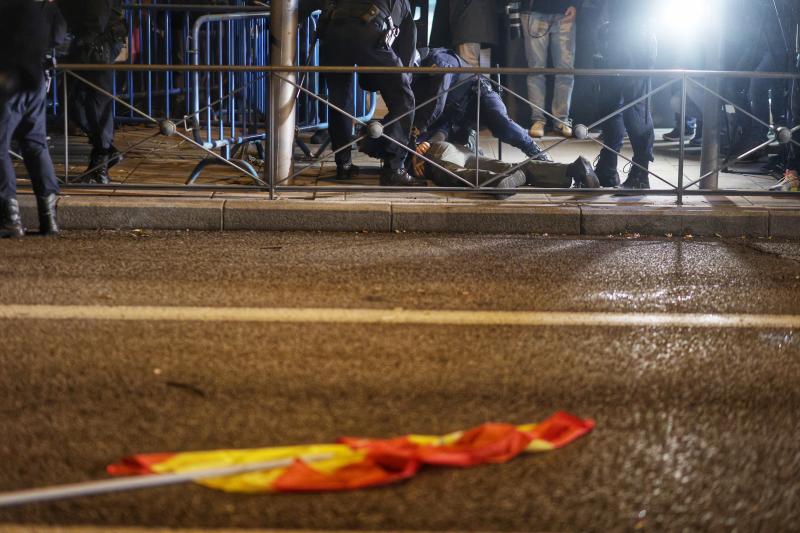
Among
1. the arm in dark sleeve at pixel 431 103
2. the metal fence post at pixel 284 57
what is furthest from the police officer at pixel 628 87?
the metal fence post at pixel 284 57

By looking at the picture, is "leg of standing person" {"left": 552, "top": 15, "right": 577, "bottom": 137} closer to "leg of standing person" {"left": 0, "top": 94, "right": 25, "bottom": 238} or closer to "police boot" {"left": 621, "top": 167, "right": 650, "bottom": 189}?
"police boot" {"left": 621, "top": 167, "right": 650, "bottom": 189}

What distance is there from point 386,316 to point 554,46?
7383 millimetres

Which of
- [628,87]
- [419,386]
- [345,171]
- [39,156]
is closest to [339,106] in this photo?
[345,171]

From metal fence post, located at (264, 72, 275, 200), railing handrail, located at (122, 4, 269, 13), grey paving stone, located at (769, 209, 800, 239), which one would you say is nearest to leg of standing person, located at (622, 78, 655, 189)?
grey paving stone, located at (769, 209, 800, 239)

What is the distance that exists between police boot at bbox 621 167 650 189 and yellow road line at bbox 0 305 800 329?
3898mm

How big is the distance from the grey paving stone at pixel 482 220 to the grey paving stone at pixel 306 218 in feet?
0.45

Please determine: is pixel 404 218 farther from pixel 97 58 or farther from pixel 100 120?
pixel 97 58

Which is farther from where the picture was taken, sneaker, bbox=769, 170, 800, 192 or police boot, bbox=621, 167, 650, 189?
sneaker, bbox=769, 170, 800, 192

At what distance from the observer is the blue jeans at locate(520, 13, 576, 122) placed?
12.5m

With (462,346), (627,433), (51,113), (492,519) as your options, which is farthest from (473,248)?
(51,113)

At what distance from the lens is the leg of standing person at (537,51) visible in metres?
12.3

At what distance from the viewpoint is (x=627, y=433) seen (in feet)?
13.8

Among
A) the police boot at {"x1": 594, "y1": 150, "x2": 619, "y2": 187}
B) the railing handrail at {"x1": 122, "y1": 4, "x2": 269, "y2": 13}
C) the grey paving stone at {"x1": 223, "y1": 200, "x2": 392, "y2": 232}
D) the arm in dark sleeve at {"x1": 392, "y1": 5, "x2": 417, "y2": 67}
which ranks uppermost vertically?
the railing handrail at {"x1": 122, "y1": 4, "x2": 269, "y2": 13}

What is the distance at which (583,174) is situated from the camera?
9.72 metres
